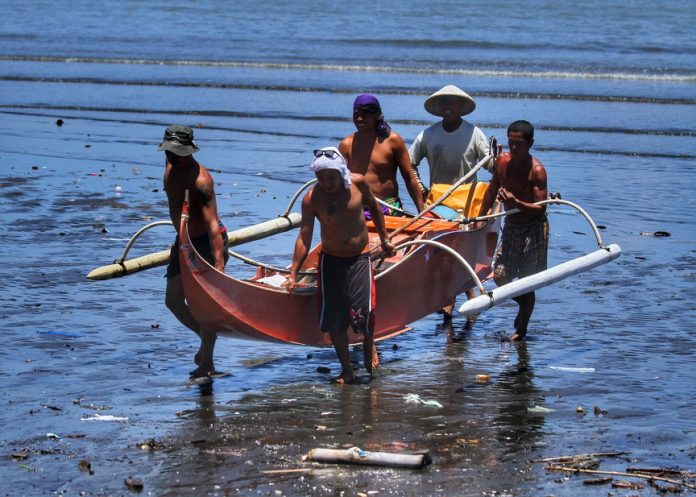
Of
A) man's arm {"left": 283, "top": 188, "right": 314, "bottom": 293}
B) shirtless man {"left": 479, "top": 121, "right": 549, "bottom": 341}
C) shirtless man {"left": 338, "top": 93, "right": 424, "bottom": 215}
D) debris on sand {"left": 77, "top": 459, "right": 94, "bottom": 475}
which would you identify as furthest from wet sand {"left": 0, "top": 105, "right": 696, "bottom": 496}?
shirtless man {"left": 338, "top": 93, "right": 424, "bottom": 215}

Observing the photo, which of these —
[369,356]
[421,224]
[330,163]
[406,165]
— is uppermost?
[330,163]

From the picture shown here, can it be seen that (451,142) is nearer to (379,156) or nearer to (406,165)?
(406,165)

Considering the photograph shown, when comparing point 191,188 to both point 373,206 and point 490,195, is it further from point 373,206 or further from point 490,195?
point 490,195

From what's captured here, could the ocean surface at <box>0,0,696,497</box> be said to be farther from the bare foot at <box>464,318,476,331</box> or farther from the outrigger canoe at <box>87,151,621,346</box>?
the outrigger canoe at <box>87,151,621,346</box>

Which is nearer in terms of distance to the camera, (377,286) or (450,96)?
(377,286)

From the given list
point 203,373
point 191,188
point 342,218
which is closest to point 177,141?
point 191,188

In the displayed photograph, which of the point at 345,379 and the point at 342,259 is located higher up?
the point at 342,259

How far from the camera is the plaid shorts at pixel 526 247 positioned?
884 cm

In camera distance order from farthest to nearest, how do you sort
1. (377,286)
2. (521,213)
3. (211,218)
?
(521,213) → (377,286) → (211,218)

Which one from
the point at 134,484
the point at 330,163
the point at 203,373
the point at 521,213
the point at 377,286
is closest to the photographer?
the point at 134,484

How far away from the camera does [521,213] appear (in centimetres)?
881

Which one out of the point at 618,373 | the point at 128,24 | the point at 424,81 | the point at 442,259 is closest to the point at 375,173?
the point at 442,259

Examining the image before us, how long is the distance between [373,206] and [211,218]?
1.06m

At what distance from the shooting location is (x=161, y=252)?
27.7 feet
